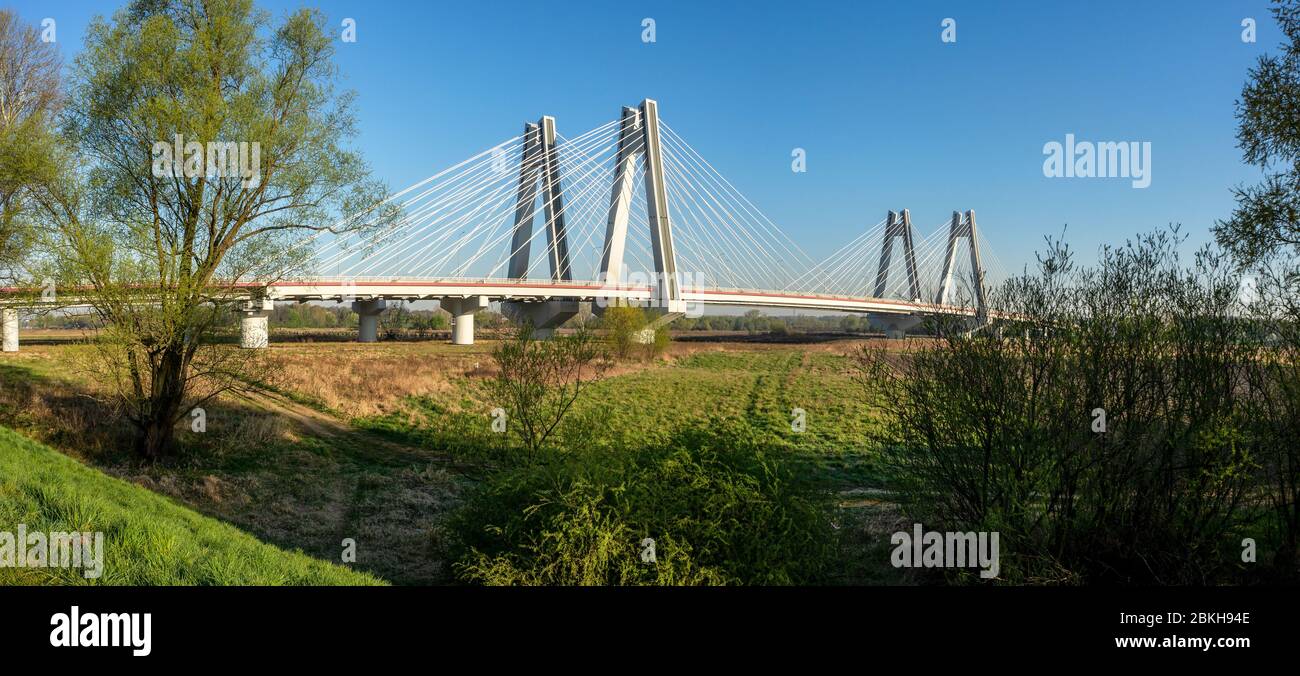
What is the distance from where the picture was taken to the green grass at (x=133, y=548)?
19.9ft

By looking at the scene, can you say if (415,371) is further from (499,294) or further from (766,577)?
(766,577)

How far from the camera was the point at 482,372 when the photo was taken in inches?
1241

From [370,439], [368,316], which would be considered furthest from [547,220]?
[370,439]

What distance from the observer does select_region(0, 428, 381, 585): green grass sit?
6.06 m

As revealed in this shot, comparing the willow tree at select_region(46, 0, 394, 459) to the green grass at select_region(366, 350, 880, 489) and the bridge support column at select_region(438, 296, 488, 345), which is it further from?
the bridge support column at select_region(438, 296, 488, 345)

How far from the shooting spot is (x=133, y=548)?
264 inches

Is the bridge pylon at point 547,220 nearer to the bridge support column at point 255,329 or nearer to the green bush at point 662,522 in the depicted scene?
the bridge support column at point 255,329
